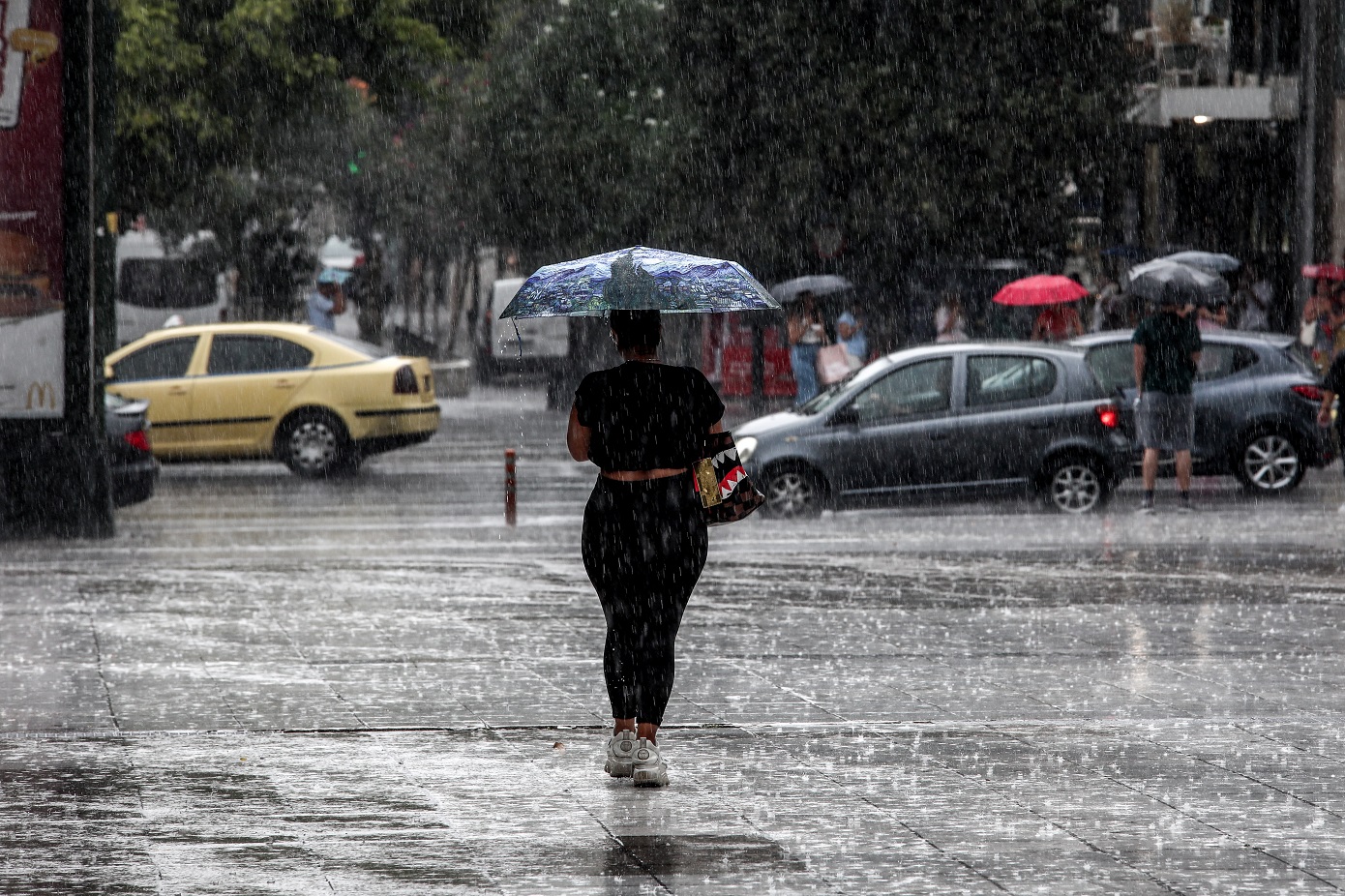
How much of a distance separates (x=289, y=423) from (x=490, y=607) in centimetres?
1143

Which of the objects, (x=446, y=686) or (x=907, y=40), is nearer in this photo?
(x=446, y=686)

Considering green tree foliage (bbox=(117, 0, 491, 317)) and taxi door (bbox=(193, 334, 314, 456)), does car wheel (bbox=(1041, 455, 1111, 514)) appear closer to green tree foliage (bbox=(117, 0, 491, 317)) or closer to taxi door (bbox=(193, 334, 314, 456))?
taxi door (bbox=(193, 334, 314, 456))

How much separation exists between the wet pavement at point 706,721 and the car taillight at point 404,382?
7.09m

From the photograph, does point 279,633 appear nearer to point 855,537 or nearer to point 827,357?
point 855,537

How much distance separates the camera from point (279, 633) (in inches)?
→ 446

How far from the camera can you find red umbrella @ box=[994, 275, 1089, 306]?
26.6 m

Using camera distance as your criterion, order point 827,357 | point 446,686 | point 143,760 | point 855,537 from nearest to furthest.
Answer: point 143,760 → point 446,686 → point 855,537 → point 827,357

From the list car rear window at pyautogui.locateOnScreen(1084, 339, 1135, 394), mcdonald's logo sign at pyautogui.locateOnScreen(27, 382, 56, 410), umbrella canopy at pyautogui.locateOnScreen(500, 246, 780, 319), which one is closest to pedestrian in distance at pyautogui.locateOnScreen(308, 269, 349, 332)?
car rear window at pyautogui.locateOnScreen(1084, 339, 1135, 394)

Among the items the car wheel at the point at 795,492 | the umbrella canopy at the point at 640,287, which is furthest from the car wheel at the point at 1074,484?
the umbrella canopy at the point at 640,287

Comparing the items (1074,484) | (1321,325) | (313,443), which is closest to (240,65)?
(313,443)

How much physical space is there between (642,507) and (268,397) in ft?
53.0

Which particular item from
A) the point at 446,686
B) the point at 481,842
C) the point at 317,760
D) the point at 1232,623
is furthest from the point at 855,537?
the point at 481,842

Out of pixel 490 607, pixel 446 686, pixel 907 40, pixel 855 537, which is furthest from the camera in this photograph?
pixel 907 40

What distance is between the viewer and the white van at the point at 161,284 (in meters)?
52.2
